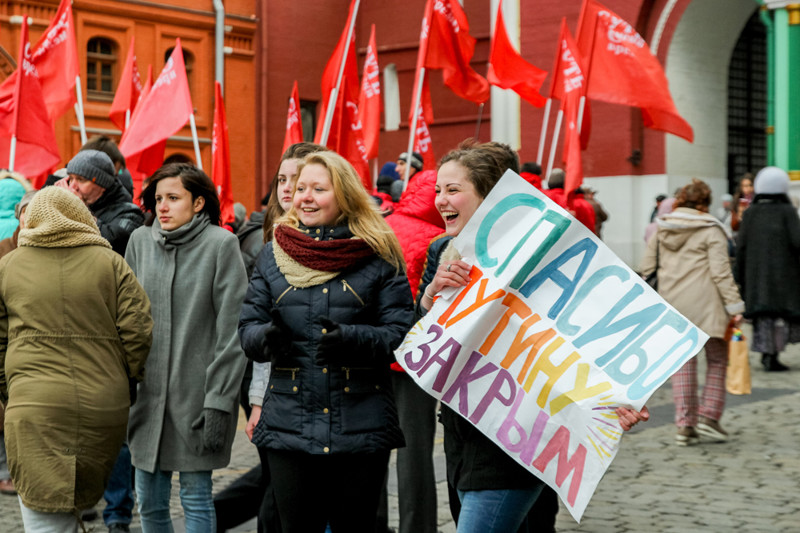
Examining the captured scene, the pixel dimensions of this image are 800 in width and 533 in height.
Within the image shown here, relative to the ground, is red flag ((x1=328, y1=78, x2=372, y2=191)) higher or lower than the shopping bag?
higher

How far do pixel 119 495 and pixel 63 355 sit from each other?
1737 millimetres

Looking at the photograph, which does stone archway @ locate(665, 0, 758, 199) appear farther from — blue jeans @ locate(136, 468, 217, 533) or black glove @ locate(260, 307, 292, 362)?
black glove @ locate(260, 307, 292, 362)

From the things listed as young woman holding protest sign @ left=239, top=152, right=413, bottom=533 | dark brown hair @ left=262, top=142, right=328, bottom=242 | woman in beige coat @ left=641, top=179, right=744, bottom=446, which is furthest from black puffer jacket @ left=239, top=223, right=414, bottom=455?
woman in beige coat @ left=641, top=179, right=744, bottom=446

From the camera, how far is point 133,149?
41.4ft

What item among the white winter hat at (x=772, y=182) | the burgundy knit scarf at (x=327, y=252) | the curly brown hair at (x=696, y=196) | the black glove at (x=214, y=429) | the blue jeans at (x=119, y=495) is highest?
the white winter hat at (x=772, y=182)

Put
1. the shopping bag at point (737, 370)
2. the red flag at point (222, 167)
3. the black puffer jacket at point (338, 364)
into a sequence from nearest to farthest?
the black puffer jacket at point (338, 364) < the shopping bag at point (737, 370) < the red flag at point (222, 167)

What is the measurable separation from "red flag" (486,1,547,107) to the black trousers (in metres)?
9.92

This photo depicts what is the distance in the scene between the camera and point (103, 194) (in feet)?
21.4

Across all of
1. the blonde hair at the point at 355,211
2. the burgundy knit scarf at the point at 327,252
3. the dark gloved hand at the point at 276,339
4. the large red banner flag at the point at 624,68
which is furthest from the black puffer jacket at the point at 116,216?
the large red banner flag at the point at 624,68

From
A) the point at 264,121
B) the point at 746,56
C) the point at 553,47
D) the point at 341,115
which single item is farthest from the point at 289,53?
the point at 341,115

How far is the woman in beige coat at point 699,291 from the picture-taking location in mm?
8664

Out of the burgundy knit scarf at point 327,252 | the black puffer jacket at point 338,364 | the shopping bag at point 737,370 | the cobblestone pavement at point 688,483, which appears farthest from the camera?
the shopping bag at point 737,370

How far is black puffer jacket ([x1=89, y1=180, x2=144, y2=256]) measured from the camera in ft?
21.0

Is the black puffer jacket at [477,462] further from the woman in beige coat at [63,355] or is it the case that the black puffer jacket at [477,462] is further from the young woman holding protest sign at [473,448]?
the woman in beige coat at [63,355]
